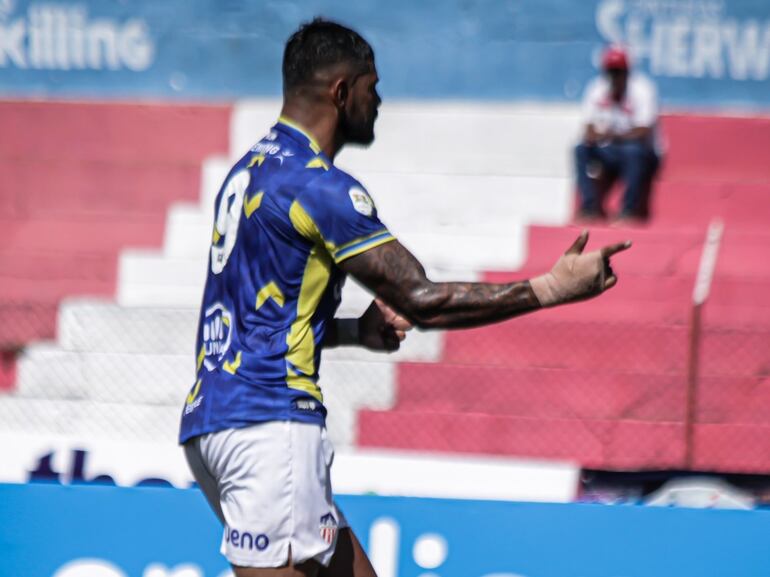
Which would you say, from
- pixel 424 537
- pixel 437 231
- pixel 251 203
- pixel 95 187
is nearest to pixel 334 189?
pixel 251 203

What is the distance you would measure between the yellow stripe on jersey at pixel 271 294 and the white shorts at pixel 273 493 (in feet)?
0.88

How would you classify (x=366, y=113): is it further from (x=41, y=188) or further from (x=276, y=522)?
(x=41, y=188)

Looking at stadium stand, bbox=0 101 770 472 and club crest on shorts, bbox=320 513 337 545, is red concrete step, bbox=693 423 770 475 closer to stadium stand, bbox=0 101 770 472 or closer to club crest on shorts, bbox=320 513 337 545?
stadium stand, bbox=0 101 770 472

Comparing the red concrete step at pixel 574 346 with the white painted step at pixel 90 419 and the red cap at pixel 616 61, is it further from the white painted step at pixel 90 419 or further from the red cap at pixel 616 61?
the red cap at pixel 616 61

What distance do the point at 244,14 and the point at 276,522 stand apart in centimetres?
759

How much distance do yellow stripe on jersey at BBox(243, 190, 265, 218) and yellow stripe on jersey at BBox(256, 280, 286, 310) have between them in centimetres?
17

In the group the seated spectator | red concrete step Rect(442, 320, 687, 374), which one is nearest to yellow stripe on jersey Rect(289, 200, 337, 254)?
red concrete step Rect(442, 320, 687, 374)

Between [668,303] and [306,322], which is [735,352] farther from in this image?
[306,322]

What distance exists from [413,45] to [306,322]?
703 centimetres

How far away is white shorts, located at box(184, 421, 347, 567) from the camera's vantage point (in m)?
2.65

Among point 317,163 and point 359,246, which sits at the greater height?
point 317,163

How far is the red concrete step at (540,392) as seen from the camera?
6.53 meters

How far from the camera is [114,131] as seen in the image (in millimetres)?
9211

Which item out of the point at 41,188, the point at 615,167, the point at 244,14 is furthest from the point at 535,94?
the point at 41,188
